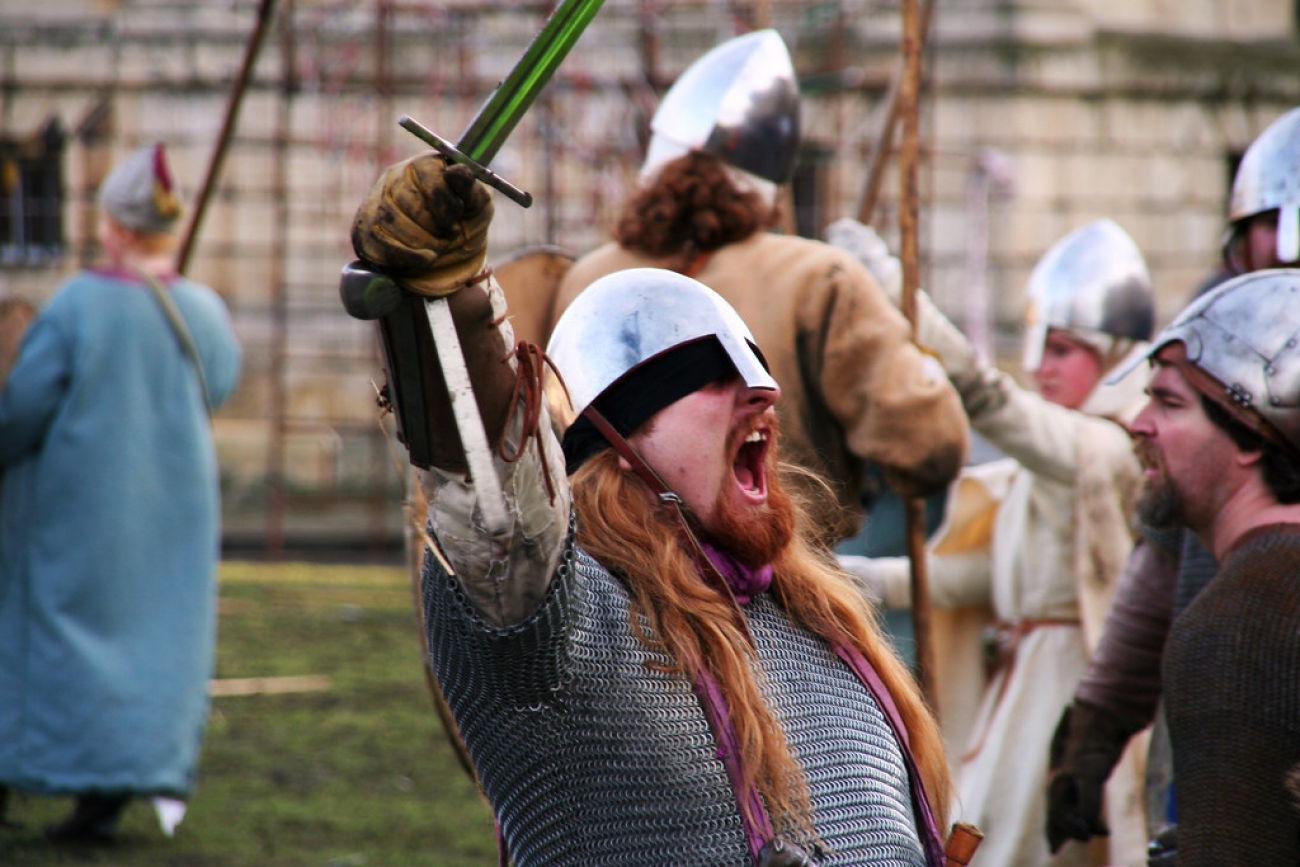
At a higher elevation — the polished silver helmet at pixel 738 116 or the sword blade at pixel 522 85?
the sword blade at pixel 522 85

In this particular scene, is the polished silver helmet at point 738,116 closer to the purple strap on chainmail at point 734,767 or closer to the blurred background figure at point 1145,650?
the blurred background figure at point 1145,650

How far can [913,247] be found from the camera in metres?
3.30

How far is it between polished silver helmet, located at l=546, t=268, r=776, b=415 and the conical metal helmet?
163 centimetres

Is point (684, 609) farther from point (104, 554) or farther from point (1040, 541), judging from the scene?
point (104, 554)

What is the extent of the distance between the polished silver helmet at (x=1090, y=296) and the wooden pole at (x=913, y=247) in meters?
1.02

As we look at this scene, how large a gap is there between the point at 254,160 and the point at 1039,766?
39.3 feet

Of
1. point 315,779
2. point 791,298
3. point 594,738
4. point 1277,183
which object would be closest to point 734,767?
point 594,738

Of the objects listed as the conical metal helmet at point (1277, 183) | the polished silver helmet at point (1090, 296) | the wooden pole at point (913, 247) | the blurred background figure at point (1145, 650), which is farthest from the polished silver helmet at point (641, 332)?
the polished silver helmet at point (1090, 296)

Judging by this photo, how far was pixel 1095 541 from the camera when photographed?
3889 millimetres

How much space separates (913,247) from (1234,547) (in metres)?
1.14

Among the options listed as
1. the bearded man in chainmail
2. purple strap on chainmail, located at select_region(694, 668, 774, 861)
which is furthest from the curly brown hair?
purple strap on chainmail, located at select_region(694, 668, 774, 861)

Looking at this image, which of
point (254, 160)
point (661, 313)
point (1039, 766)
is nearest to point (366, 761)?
point (1039, 766)

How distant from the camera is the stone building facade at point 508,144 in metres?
13.7

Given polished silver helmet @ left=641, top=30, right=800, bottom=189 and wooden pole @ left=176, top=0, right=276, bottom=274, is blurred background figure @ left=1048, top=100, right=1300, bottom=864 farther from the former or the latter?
wooden pole @ left=176, top=0, right=276, bottom=274
